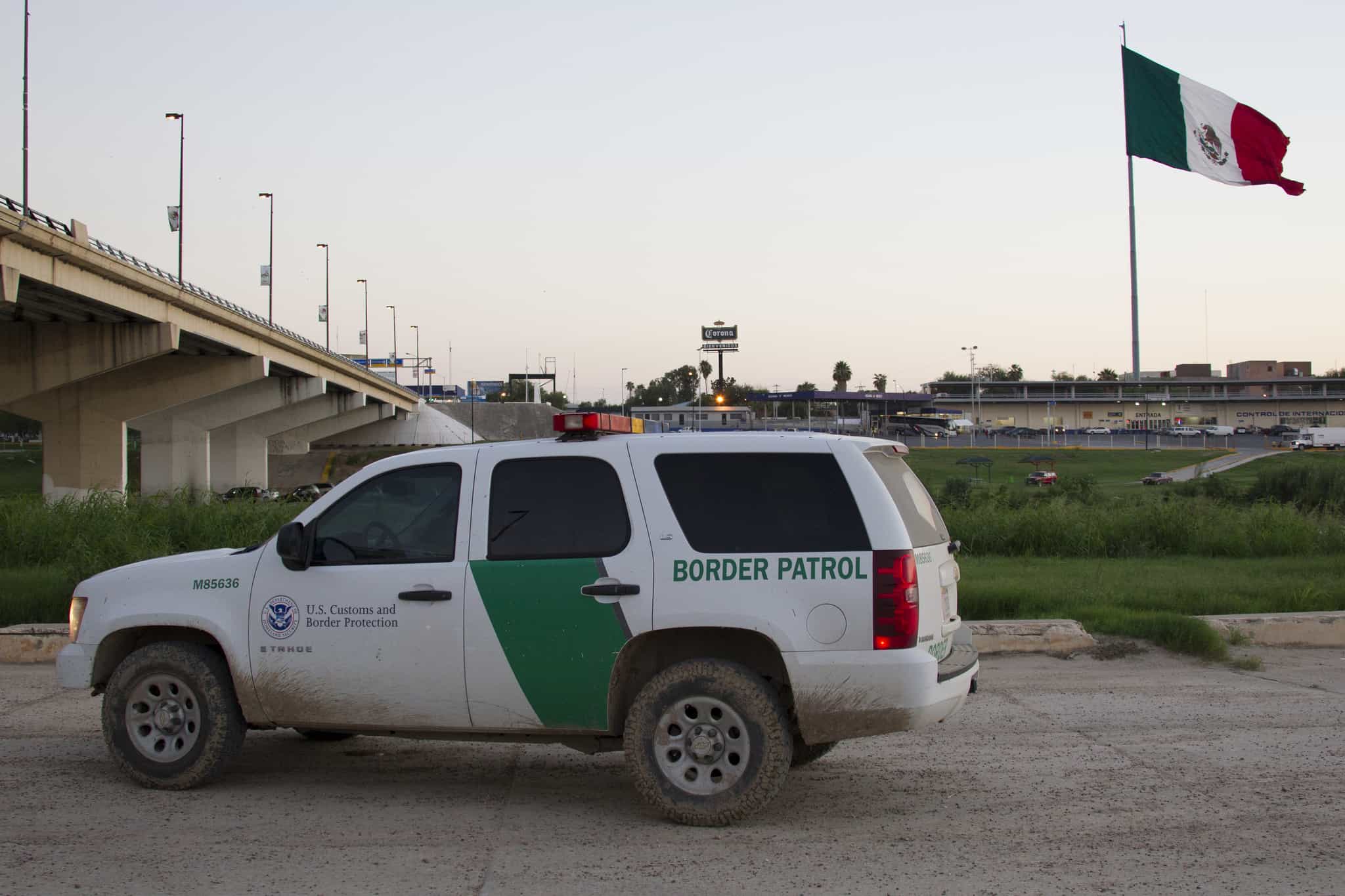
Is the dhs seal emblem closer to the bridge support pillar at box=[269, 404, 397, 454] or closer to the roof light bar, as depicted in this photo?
the roof light bar

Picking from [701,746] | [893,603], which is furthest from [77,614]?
[893,603]

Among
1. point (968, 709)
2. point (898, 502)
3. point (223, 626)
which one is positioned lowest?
point (968, 709)

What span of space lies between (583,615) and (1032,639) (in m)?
6.24

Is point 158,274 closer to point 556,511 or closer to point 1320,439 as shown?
point 556,511

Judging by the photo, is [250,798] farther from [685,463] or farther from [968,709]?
[968,709]

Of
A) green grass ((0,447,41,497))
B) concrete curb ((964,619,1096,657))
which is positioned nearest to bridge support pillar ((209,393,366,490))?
green grass ((0,447,41,497))

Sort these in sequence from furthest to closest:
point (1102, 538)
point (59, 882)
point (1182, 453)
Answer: point (1182, 453)
point (1102, 538)
point (59, 882)

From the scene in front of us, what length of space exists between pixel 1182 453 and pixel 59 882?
79.9 m

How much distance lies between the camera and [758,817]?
6.16 metres

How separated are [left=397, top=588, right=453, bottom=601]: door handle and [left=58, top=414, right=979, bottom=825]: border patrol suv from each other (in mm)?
22

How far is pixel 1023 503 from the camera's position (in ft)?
77.6

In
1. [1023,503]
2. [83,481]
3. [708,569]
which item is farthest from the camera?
[83,481]

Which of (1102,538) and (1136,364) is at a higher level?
(1136,364)

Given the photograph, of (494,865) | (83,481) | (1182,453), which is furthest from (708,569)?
(1182,453)
